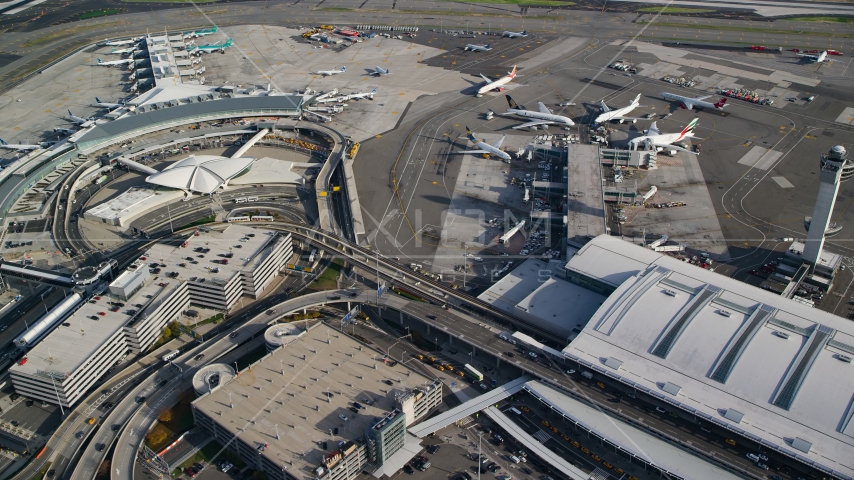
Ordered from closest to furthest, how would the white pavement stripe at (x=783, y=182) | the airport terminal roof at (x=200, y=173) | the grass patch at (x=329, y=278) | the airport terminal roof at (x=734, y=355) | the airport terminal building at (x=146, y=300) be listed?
1. the airport terminal roof at (x=734, y=355)
2. the airport terminal building at (x=146, y=300)
3. the grass patch at (x=329, y=278)
4. the airport terminal roof at (x=200, y=173)
5. the white pavement stripe at (x=783, y=182)

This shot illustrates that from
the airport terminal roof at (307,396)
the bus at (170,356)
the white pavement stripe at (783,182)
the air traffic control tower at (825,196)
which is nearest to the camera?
the airport terminal roof at (307,396)

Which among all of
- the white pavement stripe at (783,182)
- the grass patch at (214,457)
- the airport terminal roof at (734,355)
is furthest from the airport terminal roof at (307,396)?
the white pavement stripe at (783,182)

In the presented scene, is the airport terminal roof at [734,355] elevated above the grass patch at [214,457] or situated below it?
above

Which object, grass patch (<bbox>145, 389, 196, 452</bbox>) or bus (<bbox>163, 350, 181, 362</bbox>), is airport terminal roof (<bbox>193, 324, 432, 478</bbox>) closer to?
grass patch (<bbox>145, 389, 196, 452</bbox>)

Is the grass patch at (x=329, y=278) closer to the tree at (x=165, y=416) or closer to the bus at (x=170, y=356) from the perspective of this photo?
the bus at (x=170, y=356)

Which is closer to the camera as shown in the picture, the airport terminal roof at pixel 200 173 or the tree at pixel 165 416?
the tree at pixel 165 416

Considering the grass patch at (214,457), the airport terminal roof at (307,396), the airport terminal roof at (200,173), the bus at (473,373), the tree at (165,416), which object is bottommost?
the grass patch at (214,457)

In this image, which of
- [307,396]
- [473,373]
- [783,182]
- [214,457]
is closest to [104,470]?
[214,457]

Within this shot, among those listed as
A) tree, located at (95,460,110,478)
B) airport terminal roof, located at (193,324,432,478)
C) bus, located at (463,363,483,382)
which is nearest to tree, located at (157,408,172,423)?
airport terminal roof, located at (193,324,432,478)
